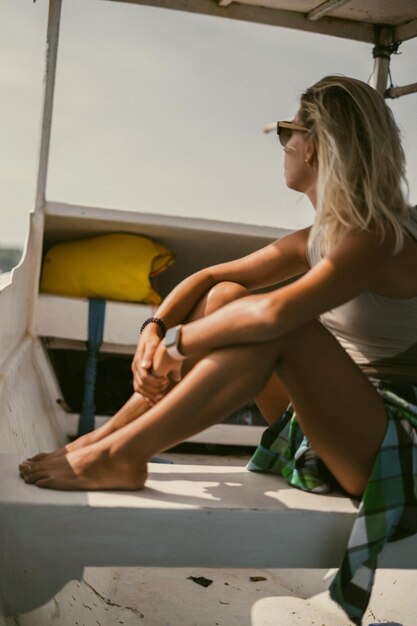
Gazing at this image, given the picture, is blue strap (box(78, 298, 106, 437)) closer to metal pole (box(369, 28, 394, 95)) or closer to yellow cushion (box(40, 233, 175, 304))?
yellow cushion (box(40, 233, 175, 304))

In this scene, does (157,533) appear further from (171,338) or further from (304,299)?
(304,299)

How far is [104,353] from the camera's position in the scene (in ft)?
12.6

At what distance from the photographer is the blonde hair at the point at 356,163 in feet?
5.33

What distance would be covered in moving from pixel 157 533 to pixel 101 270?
2.05 metres

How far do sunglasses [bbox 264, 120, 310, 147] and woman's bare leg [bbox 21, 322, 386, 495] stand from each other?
0.50 m

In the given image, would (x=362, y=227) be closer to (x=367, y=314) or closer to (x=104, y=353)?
(x=367, y=314)

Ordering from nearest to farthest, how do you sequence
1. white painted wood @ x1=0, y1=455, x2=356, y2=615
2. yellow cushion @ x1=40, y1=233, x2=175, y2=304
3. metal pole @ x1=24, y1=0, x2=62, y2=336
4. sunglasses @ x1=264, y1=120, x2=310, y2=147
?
white painted wood @ x1=0, y1=455, x2=356, y2=615 < sunglasses @ x1=264, y1=120, x2=310, y2=147 < metal pole @ x1=24, y1=0, x2=62, y2=336 < yellow cushion @ x1=40, y1=233, x2=175, y2=304

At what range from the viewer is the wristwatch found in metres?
1.68

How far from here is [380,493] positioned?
1.58 m

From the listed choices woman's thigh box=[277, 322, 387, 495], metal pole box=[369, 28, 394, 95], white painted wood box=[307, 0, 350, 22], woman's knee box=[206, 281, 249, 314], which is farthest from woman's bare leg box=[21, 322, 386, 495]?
metal pole box=[369, 28, 394, 95]

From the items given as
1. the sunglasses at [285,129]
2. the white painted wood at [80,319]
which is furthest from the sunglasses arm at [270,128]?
the white painted wood at [80,319]

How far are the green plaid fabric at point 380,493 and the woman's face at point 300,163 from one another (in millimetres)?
496

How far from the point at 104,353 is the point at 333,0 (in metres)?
1.90

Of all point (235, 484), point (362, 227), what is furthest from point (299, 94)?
point (235, 484)
